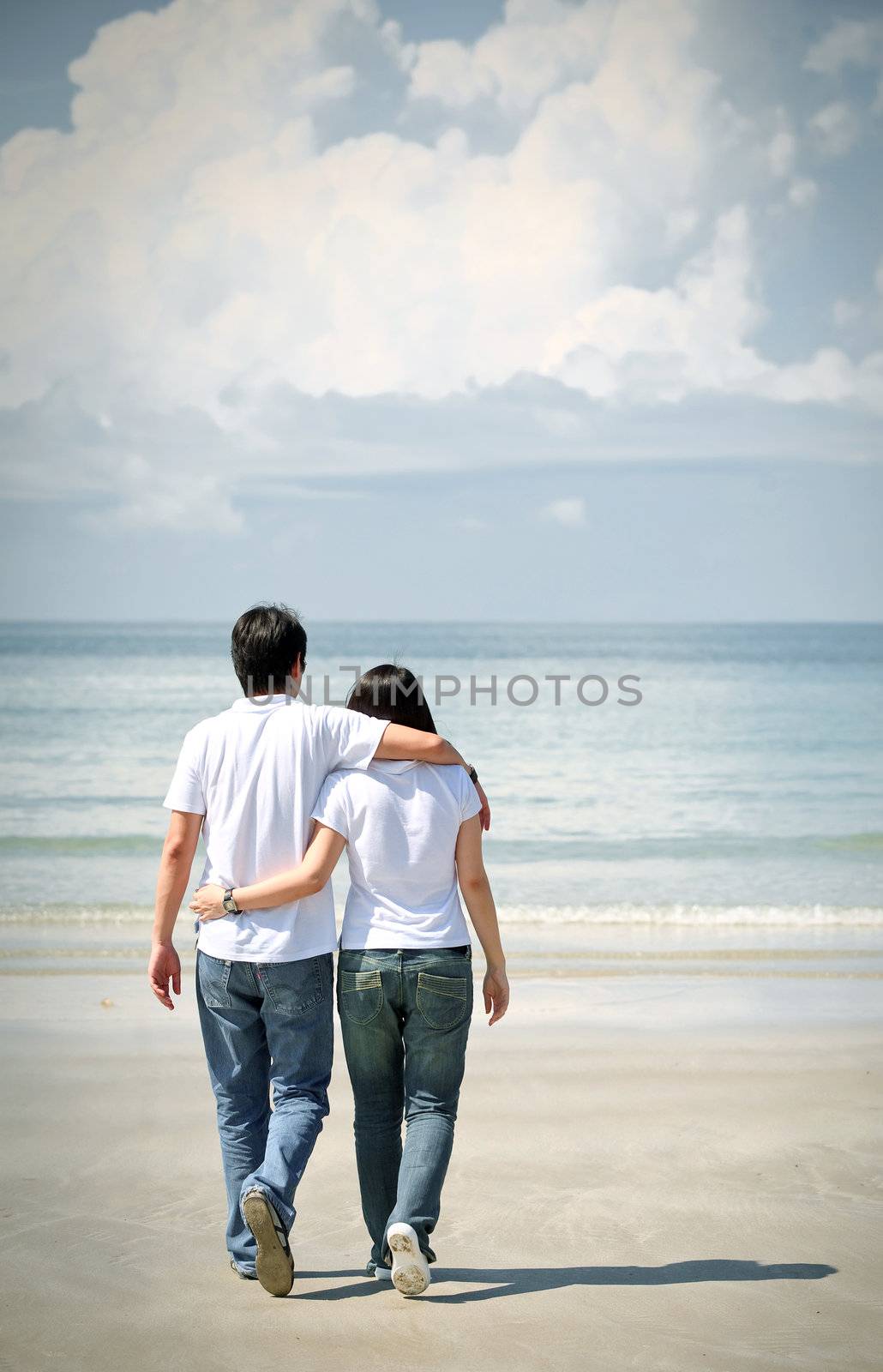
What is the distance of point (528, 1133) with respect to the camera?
4.27m

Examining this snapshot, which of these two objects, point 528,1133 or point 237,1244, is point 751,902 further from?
point 237,1244

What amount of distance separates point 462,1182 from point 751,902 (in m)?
6.93

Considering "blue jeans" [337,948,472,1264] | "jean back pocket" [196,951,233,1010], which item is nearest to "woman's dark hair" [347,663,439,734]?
"blue jeans" [337,948,472,1264]

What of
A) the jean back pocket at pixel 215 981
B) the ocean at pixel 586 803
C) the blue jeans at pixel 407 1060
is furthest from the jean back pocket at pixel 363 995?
the ocean at pixel 586 803

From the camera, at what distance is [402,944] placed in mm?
2857

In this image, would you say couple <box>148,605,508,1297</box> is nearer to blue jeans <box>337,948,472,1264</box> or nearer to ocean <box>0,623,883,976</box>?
blue jeans <box>337,948,472,1264</box>

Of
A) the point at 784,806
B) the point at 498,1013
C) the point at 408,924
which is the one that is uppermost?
the point at 408,924

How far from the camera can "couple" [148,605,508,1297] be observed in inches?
113

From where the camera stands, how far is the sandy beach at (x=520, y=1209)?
9.04 ft

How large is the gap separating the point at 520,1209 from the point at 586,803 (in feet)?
45.7

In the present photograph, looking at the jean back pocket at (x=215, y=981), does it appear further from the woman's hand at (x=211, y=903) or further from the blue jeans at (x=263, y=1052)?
the woman's hand at (x=211, y=903)

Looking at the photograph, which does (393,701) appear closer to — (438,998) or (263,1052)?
(438,998)

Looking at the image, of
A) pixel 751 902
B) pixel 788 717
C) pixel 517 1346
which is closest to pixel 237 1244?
pixel 517 1346

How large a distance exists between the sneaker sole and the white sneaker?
0.79 feet
